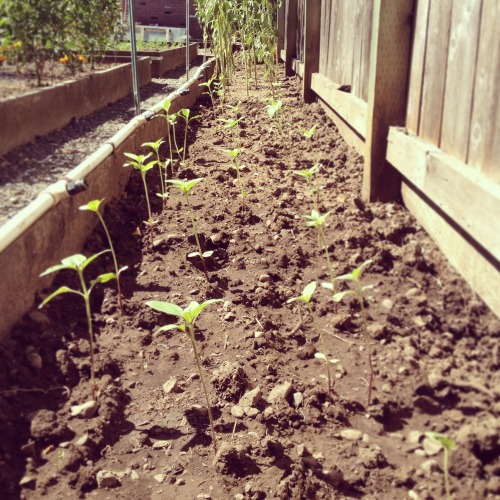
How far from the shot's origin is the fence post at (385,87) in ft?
8.98

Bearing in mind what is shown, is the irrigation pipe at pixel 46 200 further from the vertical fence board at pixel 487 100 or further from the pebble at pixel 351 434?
the vertical fence board at pixel 487 100

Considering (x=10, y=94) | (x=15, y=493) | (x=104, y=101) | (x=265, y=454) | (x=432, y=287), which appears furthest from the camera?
(x=104, y=101)

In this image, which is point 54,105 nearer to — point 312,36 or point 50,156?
point 50,156

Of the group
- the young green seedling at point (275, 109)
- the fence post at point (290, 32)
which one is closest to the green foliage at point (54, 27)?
the young green seedling at point (275, 109)

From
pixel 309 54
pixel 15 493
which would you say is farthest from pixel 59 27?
pixel 15 493

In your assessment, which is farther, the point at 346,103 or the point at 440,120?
the point at 346,103

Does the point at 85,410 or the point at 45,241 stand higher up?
the point at 45,241

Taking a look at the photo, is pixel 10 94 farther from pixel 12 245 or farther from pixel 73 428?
pixel 73 428

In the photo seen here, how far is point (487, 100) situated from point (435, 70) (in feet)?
1.83

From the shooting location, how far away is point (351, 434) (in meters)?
1.59

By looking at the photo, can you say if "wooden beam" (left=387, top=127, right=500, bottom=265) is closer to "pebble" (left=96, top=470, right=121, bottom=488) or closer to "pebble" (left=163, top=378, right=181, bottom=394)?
"pebble" (left=163, top=378, right=181, bottom=394)

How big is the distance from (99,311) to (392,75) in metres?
1.65

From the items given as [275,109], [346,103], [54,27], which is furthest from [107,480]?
[54,27]

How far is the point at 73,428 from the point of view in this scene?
1680 mm
